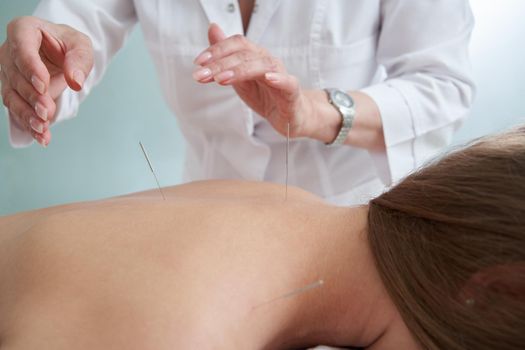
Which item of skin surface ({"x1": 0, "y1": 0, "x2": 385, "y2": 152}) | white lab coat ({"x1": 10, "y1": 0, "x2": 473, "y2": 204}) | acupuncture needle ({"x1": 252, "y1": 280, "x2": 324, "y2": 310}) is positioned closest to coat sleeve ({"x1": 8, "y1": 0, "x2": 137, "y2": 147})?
white lab coat ({"x1": 10, "y1": 0, "x2": 473, "y2": 204})

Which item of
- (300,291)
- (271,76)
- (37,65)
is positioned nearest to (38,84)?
(37,65)

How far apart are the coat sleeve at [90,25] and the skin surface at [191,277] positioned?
1.41 ft

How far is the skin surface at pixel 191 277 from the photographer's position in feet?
2.03

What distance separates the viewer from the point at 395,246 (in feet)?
2.46

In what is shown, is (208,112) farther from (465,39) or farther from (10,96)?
(465,39)

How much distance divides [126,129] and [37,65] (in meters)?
1.54

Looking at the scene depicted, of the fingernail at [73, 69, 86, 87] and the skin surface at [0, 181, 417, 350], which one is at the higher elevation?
the fingernail at [73, 69, 86, 87]

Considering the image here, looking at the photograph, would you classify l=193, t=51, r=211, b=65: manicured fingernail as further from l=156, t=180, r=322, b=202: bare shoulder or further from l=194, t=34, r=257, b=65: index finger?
l=156, t=180, r=322, b=202: bare shoulder

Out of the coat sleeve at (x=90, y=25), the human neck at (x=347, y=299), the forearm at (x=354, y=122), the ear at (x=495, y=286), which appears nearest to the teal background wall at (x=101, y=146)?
the coat sleeve at (x=90, y=25)

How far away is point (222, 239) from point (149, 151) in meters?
1.78

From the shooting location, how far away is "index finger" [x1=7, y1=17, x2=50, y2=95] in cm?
84

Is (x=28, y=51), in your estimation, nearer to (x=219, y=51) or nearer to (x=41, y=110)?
(x=41, y=110)

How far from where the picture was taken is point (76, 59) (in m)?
0.89

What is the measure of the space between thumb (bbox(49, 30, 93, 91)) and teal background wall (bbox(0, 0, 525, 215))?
1368 millimetres
